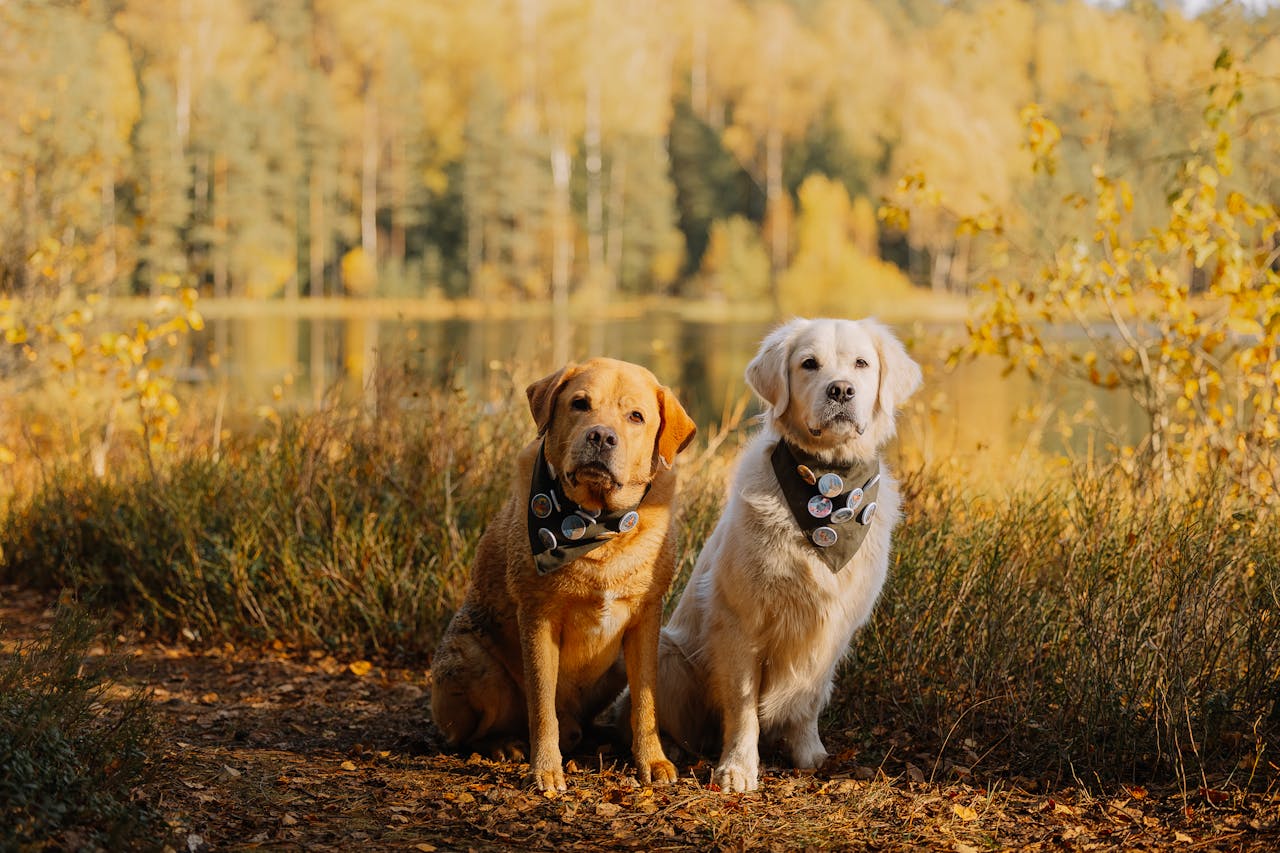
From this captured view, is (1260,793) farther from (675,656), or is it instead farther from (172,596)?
(172,596)

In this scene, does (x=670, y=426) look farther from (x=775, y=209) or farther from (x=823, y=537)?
(x=775, y=209)

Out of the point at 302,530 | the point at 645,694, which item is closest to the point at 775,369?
the point at 645,694

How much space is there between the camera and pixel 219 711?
15.3 feet

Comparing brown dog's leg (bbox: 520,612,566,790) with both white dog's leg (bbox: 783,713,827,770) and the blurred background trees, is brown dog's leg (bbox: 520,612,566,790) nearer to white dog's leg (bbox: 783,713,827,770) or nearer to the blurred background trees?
white dog's leg (bbox: 783,713,827,770)

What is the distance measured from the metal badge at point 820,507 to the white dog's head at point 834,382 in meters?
0.19

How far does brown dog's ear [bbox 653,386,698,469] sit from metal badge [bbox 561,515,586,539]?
38cm

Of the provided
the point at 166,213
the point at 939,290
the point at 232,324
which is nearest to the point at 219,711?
the point at 232,324

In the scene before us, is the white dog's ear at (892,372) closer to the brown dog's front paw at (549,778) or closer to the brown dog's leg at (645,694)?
the brown dog's leg at (645,694)

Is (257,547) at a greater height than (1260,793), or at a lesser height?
greater

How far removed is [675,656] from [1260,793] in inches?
79.1

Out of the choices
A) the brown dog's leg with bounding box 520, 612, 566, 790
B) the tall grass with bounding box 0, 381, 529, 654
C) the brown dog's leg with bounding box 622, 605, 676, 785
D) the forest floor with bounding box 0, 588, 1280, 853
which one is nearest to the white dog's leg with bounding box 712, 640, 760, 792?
the forest floor with bounding box 0, 588, 1280, 853

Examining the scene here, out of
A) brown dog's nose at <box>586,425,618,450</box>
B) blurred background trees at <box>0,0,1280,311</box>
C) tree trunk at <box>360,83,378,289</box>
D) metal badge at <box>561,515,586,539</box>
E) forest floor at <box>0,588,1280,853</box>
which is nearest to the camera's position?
forest floor at <box>0,588,1280,853</box>

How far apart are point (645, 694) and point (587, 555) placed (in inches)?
21.1

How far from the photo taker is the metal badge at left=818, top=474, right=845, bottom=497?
3.75m
